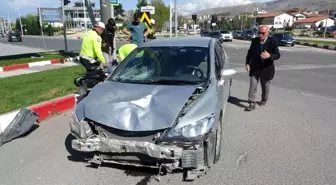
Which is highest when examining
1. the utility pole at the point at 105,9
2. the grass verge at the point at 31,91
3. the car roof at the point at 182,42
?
the utility pole at the point at 105,9

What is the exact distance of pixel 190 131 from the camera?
287 cm

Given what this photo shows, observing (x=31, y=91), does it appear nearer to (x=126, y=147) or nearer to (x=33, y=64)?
(x=126, y=147)

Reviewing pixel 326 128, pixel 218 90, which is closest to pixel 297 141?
pixel 326 128

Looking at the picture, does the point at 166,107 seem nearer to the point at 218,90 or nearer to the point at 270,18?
the point at 218,90

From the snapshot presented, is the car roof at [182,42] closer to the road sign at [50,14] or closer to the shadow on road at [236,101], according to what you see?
the shadow on road at [236,101]

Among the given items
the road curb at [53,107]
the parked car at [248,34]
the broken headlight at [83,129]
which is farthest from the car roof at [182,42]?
the parked car at [248,34]

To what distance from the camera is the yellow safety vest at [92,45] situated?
616cm

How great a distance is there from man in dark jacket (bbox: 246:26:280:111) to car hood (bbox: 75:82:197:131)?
2631 mm

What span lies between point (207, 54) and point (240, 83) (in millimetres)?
4707

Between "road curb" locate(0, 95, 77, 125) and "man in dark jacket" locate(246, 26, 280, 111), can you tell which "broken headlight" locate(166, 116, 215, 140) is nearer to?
"man in dark jacket" locate(246, 26, 280, 111)

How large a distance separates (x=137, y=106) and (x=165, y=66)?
1183mm

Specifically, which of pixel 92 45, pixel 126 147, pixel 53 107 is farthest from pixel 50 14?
pixel 126 147

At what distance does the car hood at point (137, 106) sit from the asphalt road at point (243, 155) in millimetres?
691

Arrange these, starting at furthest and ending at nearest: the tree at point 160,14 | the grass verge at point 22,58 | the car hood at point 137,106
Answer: the tree at point 160,14 → the grass verge at point 22,58 → the car hood at point 137,106
